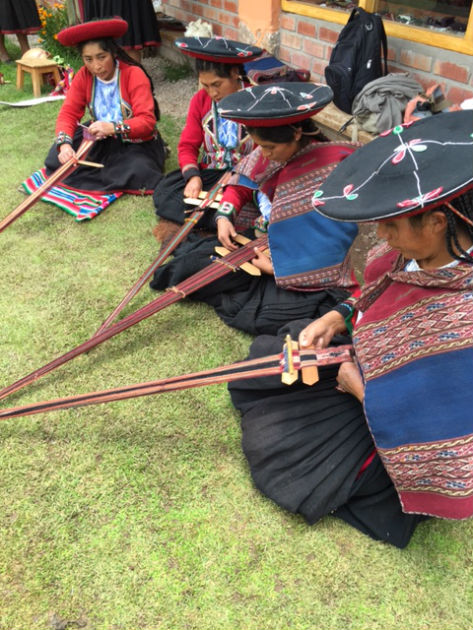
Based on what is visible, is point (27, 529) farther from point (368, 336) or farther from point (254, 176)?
point (254, 176)

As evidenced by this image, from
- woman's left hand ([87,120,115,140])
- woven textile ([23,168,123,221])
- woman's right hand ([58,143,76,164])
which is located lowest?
woven textile ([23,168,123,221])

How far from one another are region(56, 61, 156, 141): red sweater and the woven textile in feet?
1.45

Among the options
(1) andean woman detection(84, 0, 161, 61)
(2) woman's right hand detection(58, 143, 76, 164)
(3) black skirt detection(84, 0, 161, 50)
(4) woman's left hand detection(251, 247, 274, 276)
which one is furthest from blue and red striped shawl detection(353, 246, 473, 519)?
(3) black skirt detection(84, 0, 161, 50)

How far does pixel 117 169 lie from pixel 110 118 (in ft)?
1.26

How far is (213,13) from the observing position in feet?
19.7

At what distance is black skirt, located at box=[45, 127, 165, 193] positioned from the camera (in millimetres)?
4098

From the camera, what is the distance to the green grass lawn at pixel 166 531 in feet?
5.62

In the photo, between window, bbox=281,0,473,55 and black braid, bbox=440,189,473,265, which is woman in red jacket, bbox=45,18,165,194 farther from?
Answer: black braid, bbox=440,189,473,265

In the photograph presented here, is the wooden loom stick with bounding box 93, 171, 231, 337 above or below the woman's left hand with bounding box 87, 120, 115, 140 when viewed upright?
below

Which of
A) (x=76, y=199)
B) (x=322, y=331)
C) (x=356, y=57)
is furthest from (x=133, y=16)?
(x=322, y=331)

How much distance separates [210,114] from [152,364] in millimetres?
1756

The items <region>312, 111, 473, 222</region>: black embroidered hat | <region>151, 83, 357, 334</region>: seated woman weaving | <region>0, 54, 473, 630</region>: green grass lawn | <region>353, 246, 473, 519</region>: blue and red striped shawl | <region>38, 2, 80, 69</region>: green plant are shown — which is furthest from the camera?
<region>38, 2, 80, 69</region>: green plant

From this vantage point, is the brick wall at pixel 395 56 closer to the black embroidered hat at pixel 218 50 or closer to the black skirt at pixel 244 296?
the black embroidered hat at pixel 218 50

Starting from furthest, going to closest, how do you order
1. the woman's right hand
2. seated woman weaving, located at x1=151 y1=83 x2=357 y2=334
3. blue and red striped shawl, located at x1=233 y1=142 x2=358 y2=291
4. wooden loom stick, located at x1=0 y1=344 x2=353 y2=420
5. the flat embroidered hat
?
the woman's right hand, the flat embroidered hat, blue and red striped shawl, located at x1=233 y1=142 x2=358 y2=291, seated woman weaving, located at x1=151 y1=83 x2=357 y2=334, wooden loom stick, located at x1=0 y1=344 x2=353 y2=420
